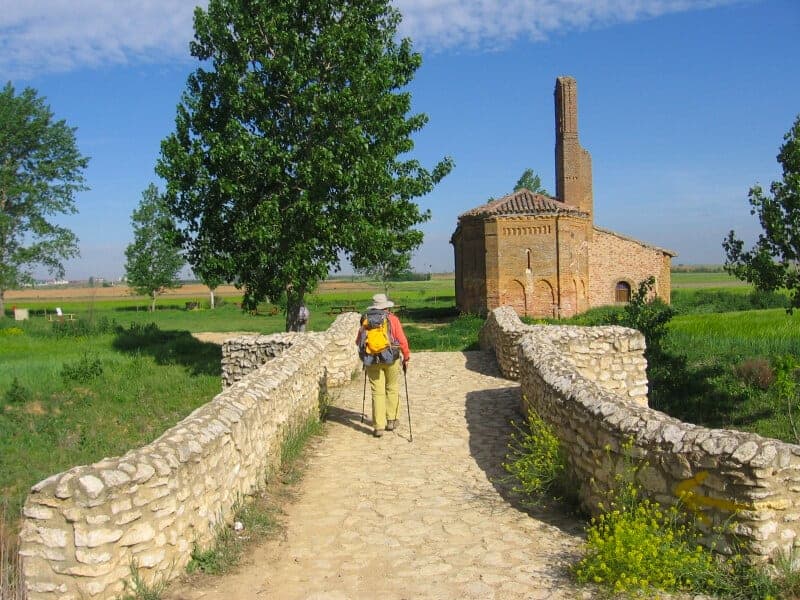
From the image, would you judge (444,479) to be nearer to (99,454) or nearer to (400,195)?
(99,454)

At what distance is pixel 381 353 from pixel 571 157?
1243 inches

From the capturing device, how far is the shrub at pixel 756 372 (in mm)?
18750

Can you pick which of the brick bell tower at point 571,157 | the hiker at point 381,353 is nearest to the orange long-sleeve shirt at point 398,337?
the hiker at point 381,353

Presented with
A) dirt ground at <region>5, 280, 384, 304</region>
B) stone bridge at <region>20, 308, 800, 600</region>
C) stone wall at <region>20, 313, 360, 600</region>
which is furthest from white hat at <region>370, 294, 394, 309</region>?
dirt ground at <region>5, 280, 384, 304</region>

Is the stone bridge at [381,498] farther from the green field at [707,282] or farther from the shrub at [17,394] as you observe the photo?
the green field at [707,282]

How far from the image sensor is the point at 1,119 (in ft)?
135

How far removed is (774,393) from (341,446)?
1422 cm

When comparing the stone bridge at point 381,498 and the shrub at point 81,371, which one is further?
the shrub at point 81,371

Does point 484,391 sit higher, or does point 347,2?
point 347,2

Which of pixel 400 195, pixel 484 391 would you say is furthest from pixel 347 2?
pixel 484 391

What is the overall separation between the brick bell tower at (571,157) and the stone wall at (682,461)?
31796mm

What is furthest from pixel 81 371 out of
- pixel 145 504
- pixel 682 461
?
pixel 682 461

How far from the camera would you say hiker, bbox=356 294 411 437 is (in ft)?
30.7

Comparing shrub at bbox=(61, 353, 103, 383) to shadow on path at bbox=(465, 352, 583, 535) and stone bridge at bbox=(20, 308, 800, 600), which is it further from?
stone bridge at bbox=(20, 308, 800, 600)
